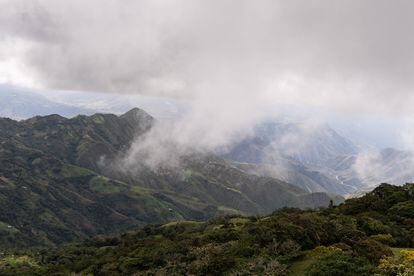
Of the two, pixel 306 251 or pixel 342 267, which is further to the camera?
pixel 306 251

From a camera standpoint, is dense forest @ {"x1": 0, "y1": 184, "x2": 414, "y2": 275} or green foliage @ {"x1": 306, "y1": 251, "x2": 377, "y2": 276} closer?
green foliage @ {"x1": 306, "y1": 251, "x2": 377, "y2": 276}

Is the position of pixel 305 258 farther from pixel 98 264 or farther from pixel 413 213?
pixel 98 264

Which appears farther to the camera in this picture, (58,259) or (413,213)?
(58,259)

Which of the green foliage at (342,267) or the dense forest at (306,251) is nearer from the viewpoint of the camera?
the green foliage at (342,267)

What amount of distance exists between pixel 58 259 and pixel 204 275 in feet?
509

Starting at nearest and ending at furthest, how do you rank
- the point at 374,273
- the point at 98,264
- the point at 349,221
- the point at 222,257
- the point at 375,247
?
1. the point at 374,273
2. the point at 375,247
3. the point at 222,257
4. the point at 349,221
5. the point at 98,264

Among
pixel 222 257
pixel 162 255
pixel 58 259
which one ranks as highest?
pixel 222 257

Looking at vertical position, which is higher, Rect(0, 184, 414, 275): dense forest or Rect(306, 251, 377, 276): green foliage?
Rect(306, 251, 377, 276): green foliage

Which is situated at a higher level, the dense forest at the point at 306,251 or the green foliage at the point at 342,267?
the green foliage at the point at 342,267

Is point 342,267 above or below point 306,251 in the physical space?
above

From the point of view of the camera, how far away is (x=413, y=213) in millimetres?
86562

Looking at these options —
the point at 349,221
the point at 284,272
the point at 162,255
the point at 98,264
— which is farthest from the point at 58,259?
the point at 284,272

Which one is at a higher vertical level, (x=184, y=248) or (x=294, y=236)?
(x=294, y=236)

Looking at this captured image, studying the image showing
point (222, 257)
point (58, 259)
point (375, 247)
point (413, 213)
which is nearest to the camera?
point (375, 247)
